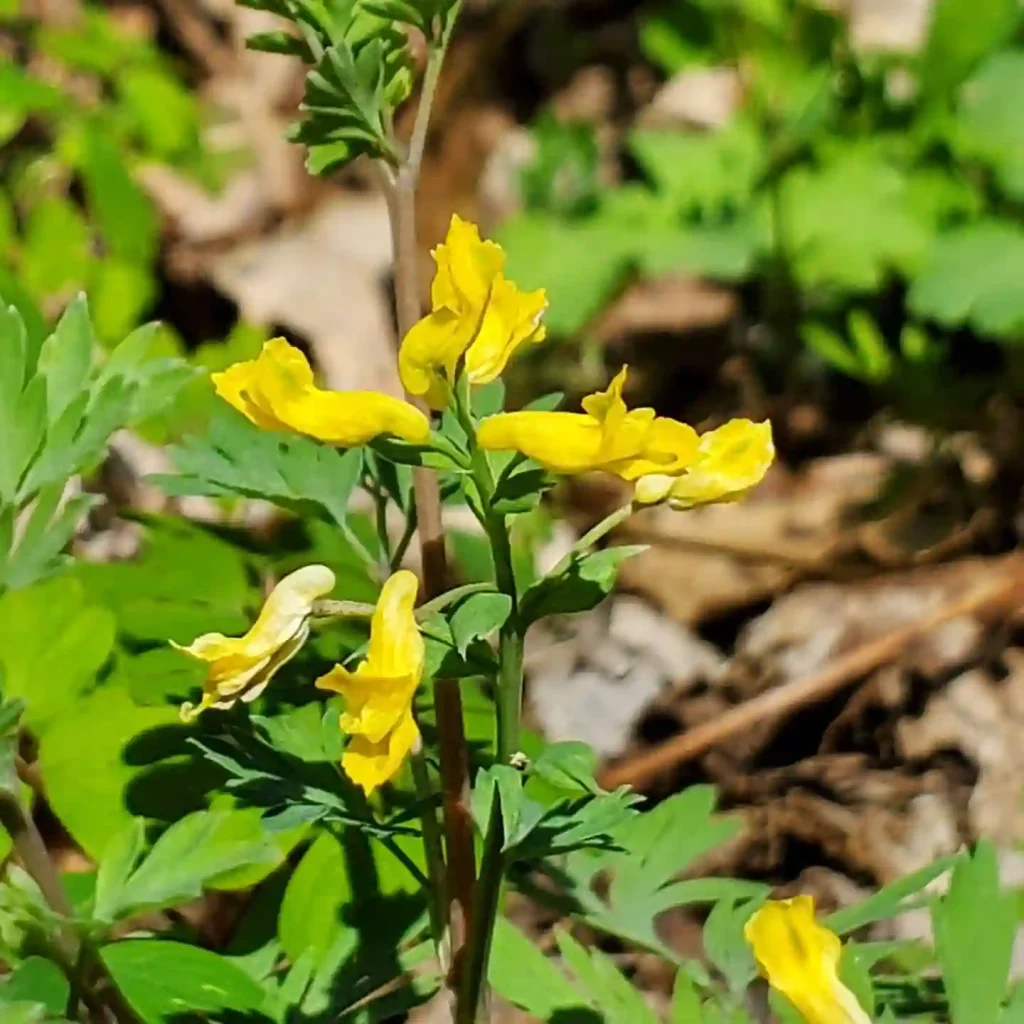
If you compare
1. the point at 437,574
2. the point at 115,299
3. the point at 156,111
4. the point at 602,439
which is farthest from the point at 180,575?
the point at 156,111

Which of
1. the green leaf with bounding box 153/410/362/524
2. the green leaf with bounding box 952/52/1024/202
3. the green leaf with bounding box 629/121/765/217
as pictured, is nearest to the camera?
the green leaf with bounding box 153/410/362/524

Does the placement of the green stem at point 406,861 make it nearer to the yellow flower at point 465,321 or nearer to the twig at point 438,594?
the twig at point 438,594

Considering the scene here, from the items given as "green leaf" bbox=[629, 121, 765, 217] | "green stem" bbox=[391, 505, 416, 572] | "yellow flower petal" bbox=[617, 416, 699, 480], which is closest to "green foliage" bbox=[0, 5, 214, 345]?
"green leaf" bbox=[629, 121, 765, 217]

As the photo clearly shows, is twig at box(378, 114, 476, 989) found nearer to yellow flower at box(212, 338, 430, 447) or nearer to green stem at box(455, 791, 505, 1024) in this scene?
green stem at box(455, 791, 505, 1024)

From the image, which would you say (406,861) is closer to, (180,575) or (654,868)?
(654,868)

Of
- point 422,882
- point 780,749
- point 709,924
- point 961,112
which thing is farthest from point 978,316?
point 422,882

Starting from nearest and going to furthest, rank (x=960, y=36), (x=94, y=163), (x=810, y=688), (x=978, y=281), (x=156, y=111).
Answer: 1. (x=810, y=688)
2. (x=978, y=281)
3. (x=960, y=36)
4. (x=94, y=163)
5. (x=156, y=111)
